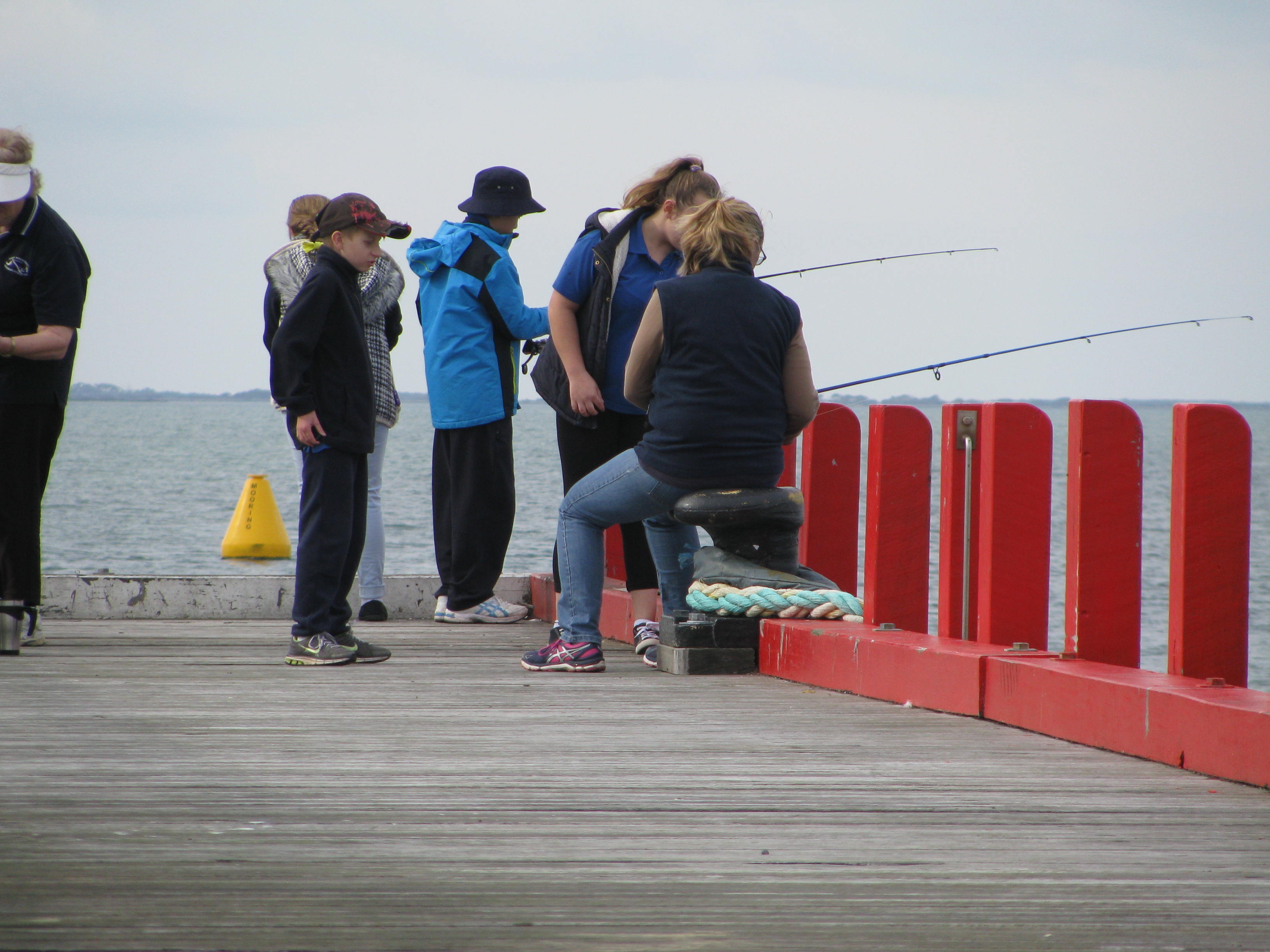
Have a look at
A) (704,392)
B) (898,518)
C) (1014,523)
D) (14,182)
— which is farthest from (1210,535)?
(14,182)

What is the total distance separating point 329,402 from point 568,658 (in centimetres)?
106

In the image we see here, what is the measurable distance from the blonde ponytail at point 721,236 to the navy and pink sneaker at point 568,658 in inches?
45.6

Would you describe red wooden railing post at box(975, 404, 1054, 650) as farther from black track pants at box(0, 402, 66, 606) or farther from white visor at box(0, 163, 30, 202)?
white visor at box(0, 163, 30, 202)

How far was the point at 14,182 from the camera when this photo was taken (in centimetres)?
452

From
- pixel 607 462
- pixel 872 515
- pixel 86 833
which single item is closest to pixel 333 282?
pixel 607 462

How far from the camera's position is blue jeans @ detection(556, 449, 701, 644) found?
168 inches

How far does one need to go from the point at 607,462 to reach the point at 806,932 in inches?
108

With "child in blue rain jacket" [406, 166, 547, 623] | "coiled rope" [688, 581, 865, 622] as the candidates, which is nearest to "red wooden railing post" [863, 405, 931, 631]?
"coiled rope" [688, 581, 865, 622]

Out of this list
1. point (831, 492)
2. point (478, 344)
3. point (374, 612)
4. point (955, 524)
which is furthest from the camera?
point (374, 612)

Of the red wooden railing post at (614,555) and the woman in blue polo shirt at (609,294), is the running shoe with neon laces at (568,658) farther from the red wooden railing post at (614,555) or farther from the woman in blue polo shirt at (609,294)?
the red wooden railing post at (614,555)

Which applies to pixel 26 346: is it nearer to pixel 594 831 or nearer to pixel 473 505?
pixel 473 505

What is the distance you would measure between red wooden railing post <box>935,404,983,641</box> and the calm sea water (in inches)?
35.8

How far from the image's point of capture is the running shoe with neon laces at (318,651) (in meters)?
4.47

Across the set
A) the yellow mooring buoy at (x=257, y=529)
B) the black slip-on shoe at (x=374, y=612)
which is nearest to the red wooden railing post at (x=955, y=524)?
the black slip-on shoe at (x=374, y=612)
